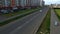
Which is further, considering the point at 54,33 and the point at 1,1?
the point at 1,1

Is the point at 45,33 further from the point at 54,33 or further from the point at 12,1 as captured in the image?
the point at 12,1

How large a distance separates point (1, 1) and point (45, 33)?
34.9m

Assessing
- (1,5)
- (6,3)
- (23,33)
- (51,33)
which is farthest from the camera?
(6,3)

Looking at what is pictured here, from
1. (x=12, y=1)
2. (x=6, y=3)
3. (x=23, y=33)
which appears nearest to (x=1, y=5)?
(x=6, y=3)

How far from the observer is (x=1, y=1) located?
145ft

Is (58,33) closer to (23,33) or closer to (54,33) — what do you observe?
(54,33)

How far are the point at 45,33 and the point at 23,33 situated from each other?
1458 mm

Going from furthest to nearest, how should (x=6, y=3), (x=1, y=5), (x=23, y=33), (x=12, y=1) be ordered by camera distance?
1. (x=12, y=1)
2. (x=6, y=3)
3. (x=1, y=5)
4. (x=23, y=33)

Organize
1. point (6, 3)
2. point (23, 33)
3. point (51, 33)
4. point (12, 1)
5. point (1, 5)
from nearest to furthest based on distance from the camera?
1. point (51, 33)
2. point (23, 33)
3. point (1, 5)
4. point (6, 3)
5. point (12, 1)

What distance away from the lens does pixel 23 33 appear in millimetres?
11141

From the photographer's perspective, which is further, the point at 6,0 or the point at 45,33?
the point at 6,0

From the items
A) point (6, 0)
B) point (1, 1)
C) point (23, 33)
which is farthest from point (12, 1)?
point (23, 33)

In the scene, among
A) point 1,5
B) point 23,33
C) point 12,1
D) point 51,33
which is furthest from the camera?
point 12,1

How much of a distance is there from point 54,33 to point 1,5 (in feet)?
112
